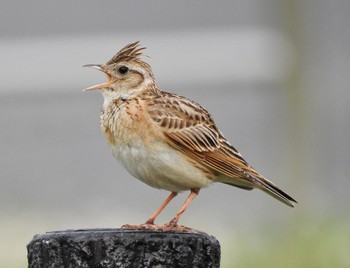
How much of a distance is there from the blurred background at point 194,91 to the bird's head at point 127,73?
698cm

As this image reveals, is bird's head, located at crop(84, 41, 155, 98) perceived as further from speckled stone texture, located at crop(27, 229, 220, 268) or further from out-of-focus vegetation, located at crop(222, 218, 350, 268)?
out-of-focus vegetation, located at crop(222, 218, 350, 268)

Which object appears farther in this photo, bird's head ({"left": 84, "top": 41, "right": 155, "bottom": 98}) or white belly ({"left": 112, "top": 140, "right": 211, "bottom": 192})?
A: bird's head ({"left": 84, "top": 41, "right": 155, "bottom": 98})

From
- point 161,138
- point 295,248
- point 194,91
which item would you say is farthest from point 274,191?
point 194,91

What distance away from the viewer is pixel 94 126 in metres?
17.3

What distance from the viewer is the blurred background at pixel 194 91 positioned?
54.9 feet

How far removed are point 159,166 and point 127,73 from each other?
91 cm

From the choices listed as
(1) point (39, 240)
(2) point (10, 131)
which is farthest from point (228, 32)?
(1) point (39, 240)

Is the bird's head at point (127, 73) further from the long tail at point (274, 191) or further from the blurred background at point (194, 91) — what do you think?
the blurred background at point (194, 91)

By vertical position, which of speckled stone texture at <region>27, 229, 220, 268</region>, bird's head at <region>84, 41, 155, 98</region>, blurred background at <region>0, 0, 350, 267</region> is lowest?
speckled stone texture at <region>27, 229, 220, 268</region>

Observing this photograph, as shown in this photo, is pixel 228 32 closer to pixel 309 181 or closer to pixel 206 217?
pixel 309 181

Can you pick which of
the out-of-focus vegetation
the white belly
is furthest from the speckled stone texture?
the out-of-focus vegetation

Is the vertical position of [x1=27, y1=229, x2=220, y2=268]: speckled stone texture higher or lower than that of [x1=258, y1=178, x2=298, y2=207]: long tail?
lower

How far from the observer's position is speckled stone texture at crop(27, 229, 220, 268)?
596 centimetres

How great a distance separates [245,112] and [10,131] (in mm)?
3226
